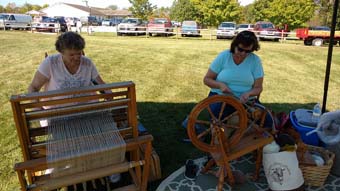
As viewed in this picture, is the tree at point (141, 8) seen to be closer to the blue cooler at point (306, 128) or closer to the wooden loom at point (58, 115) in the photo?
the blue cooler at point (306, 128)

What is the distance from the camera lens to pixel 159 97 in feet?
17.6

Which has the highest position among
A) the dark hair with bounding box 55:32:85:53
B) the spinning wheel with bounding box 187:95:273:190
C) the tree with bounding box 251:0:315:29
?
the tree with bounding box 251:0:315:29

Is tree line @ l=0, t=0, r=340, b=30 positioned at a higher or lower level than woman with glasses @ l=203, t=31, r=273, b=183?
higher

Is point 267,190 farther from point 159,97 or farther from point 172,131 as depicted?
point 159,97

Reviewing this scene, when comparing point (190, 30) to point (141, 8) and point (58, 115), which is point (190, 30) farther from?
point (141, 8)

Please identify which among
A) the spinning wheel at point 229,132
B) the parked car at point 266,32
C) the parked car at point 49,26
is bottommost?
the spinning wheel at point 229,132

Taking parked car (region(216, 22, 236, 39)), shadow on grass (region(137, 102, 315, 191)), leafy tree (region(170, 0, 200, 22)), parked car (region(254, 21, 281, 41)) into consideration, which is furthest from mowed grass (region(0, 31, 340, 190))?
leafy tree (region(170, 0, 200, 22))

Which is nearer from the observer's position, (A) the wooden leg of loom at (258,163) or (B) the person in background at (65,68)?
(B) the person in background at (65,68)

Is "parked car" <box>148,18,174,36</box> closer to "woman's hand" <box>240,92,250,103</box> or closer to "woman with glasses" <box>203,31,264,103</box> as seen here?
"woman with glasses" <box>203,31,264,103</box>

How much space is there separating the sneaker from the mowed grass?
7.0 inches

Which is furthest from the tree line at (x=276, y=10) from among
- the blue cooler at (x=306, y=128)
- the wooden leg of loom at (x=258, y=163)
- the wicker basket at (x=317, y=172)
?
the wooden leg of loom at (x=258, y=163)

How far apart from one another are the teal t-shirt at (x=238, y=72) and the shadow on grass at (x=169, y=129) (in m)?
0.95

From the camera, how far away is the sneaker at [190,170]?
2.90m

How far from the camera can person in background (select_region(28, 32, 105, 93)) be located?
7.68 ft
